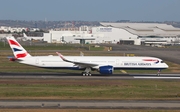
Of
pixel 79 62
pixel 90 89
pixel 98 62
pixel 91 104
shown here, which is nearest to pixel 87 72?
pixel 79 62

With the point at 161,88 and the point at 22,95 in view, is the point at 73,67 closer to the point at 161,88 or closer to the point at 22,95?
the point at 161,88

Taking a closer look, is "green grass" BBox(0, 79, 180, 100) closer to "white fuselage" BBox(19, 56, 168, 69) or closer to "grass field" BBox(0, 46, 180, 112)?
"grass field" BBox(0, 46, 180, 112)

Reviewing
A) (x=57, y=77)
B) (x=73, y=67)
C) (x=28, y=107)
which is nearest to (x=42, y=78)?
(x=57, y=77)

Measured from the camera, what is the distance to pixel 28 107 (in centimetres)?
3131

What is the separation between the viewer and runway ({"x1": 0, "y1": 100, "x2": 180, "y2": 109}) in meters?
31.9

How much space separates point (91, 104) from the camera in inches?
1303

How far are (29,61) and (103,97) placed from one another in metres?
23.5

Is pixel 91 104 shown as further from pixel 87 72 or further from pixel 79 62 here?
pixel 87 72

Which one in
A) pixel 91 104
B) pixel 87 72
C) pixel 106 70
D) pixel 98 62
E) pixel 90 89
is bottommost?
pixel 90 89

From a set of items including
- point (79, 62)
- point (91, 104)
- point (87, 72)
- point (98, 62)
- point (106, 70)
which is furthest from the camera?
point (87, 72)

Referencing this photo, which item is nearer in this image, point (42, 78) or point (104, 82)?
point (104, 82)

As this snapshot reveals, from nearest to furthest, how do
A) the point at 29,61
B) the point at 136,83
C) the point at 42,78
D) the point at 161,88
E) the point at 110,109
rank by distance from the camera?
1. the point at 110,109
2. the point at 161,88
3. the point at 136,83
4. the point at 42,78
5. the point at 29,61

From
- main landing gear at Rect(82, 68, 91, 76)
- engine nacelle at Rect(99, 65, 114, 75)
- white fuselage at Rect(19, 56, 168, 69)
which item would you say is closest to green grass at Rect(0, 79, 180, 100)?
engine nacelle at Rect(99, 65, 114, 75)

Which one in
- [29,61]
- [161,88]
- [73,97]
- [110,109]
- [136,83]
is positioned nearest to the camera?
[110,109]
